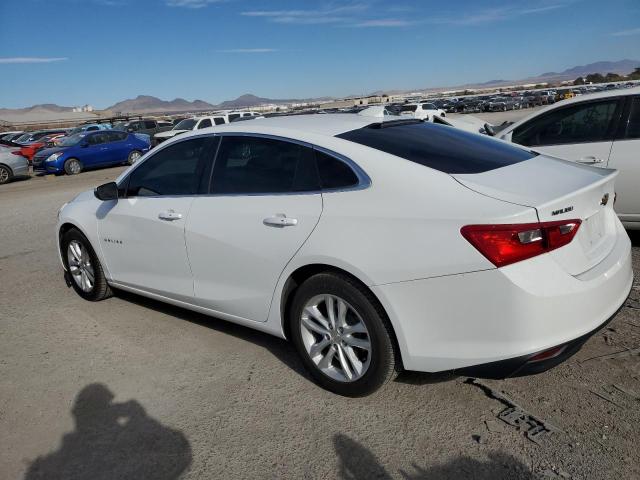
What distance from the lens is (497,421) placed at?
281 centimetres

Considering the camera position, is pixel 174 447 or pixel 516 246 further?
pixel 174 447

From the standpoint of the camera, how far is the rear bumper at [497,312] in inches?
96.3

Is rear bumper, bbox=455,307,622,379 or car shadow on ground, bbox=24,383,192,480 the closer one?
rear bumper, bbox=455,307,622,379

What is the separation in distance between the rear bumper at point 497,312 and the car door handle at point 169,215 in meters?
1.74

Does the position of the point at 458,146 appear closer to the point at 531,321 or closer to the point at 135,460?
the point at 531,321

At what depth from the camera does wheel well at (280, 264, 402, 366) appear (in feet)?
9.27

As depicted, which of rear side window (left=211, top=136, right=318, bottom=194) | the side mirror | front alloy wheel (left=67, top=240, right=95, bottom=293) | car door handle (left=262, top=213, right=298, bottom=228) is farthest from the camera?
front alloy wheel (left=67, top=240, right=95, bottom=293)

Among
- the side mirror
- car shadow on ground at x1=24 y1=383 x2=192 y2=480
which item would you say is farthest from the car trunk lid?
the side mirror

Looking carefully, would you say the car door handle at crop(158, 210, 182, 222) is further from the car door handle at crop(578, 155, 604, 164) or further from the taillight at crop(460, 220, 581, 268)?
the car door handle at crop(578, 155, 604, 164)

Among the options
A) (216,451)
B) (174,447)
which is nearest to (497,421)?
(216,451)

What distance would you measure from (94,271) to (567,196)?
4.05m

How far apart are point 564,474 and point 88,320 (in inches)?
156

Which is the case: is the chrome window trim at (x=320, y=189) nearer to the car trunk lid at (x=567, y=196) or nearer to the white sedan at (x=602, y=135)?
the car trunk lid at (x=567, y=196)

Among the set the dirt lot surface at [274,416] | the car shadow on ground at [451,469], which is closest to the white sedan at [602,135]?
the dirt lot surface at [274,416]
